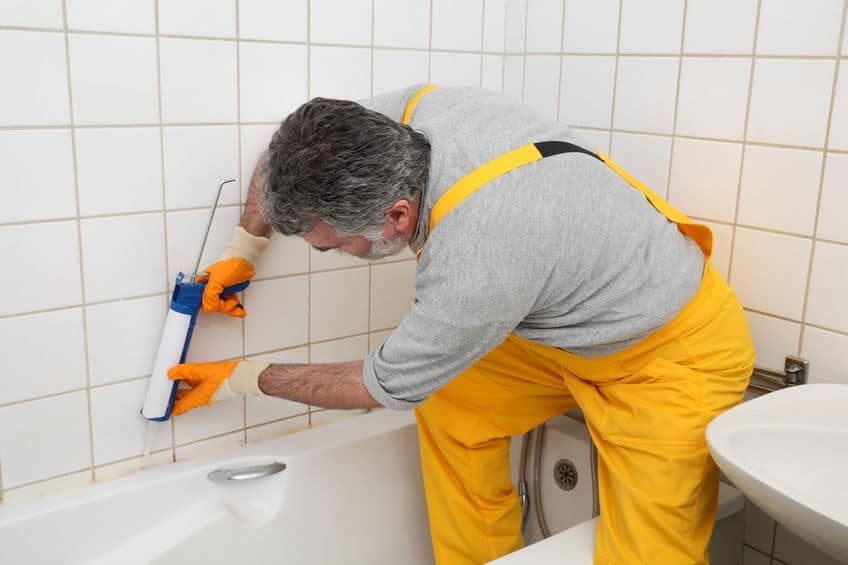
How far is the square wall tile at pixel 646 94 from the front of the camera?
155 cm

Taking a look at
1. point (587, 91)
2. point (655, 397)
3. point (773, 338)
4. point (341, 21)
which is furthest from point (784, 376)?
point (341, 21)

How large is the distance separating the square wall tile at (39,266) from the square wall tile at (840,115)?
4.02 feet

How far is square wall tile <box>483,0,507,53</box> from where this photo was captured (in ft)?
5.94

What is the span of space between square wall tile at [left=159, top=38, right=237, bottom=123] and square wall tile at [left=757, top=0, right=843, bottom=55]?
0.90 metres

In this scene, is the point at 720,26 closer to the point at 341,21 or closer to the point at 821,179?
the point at 821,179

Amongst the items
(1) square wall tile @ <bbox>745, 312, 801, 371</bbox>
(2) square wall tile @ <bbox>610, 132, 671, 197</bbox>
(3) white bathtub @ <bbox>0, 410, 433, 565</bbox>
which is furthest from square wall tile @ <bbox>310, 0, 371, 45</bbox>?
(1) square wall tile @ <bbox>745, 312, 801, 371</bbox>

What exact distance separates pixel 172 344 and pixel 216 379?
10cm

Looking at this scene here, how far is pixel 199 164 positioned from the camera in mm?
1452

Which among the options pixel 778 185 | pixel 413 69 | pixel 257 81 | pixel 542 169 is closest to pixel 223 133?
pixel 257 81

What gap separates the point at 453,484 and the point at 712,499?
1.54ft

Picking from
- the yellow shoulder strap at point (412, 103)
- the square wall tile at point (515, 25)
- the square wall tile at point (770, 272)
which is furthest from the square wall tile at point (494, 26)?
the square wall tile at point (770, 272)

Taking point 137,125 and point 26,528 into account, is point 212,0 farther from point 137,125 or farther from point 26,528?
point 26,528

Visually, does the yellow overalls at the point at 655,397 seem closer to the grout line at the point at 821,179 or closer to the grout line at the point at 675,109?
the grout line at the point at 821,179

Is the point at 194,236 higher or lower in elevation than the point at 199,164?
lower
